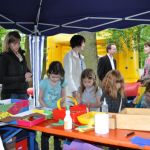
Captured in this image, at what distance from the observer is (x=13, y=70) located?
12.5 feet

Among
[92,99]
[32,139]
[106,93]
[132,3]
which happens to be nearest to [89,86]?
[92,99]

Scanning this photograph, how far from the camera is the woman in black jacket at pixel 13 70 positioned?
146 inches

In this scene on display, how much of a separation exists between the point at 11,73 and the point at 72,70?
95cm

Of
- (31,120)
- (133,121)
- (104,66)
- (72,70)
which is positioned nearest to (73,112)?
(31,120)

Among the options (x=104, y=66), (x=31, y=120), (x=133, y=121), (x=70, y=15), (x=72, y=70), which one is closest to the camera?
(x=133, y=121)

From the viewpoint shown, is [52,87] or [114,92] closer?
[114,92]

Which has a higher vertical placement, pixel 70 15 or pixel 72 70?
pixel 70 15

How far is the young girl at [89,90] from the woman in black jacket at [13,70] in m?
0.68

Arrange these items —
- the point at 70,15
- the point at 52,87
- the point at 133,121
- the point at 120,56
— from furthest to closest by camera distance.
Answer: the point at 120,56
the point at 70,15
the point at 52,87
the point at 133,121

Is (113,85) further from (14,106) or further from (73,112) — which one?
(14,106)

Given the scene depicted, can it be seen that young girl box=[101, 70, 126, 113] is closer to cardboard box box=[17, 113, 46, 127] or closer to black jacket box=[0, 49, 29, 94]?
cardboard box box=[17, 113, 46, 127]

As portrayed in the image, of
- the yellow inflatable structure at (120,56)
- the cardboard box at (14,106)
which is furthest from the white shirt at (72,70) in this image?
the yellow inflatable structure at (120,56)

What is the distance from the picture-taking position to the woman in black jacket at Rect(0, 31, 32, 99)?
372 cm

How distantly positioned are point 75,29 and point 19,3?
122cm
